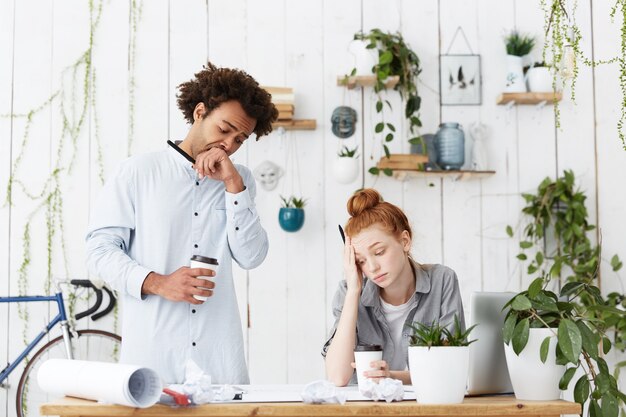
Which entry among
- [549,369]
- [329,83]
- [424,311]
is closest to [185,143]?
[424,311]

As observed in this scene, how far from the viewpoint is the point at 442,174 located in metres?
3.66

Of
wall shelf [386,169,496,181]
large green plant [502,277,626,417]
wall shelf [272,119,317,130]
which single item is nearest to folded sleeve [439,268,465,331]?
large green plant [502,277,626,417]

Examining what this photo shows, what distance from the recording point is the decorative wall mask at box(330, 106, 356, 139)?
369cm

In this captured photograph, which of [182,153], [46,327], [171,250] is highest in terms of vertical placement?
[182,153]

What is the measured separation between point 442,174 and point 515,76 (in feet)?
1.88

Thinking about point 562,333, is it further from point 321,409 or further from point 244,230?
point 244,230

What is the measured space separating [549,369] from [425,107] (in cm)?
236

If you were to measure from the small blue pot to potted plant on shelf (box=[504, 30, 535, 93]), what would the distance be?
1.14 meters

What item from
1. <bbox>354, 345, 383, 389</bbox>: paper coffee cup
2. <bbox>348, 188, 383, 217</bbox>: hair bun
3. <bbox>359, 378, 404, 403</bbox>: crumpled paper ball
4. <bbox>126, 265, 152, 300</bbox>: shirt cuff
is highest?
<bbox>348, 188, 383, 217</bbox>: hair bun

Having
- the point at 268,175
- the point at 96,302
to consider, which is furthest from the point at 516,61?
the point at 96,302

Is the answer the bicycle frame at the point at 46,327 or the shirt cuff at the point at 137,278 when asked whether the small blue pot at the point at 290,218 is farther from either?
the shirt cuff at the point at 137,278

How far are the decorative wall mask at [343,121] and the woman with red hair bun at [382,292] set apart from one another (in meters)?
1.52

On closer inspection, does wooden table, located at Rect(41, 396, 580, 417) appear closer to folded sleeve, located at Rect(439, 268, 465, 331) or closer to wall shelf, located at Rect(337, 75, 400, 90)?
folded sleeve, located at Rect(439, 268, 465, 331)

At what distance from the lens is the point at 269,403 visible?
1.50 m
